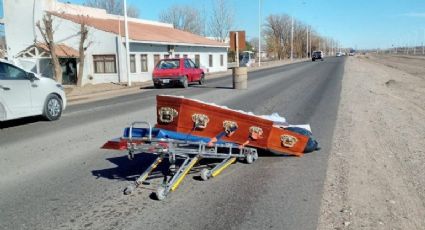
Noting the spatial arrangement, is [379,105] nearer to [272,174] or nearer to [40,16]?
[272,174]

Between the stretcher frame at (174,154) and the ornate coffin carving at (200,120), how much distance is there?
1.05 feet

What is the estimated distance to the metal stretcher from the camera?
541cm

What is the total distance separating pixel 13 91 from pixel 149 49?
2376 centimetres

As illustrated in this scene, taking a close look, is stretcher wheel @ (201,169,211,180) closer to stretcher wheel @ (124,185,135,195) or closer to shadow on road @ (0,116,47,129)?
stretcher wheel @ (124,185,135,195)

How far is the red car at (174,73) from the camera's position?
77.4 ft

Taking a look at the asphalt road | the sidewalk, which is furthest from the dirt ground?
the sidewalk

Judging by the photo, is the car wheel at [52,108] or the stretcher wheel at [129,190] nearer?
the stretcher wheel at [129,190]

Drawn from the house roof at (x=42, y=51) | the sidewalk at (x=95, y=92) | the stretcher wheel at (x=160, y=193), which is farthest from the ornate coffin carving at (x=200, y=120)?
the house roof at (x=42, y=51)

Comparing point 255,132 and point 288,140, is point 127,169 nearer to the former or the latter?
point 255,132

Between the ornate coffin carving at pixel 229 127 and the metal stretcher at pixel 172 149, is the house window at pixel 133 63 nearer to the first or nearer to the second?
the metal stretcher at pixel 172 149

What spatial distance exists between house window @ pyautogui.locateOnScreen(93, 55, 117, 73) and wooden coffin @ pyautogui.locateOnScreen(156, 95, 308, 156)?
25.9 metres

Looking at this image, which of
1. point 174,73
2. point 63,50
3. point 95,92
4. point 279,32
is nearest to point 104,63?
point 63,50

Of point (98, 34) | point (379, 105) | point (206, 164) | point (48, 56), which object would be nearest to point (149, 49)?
point (98, 34)

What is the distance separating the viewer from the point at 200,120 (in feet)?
20.2
